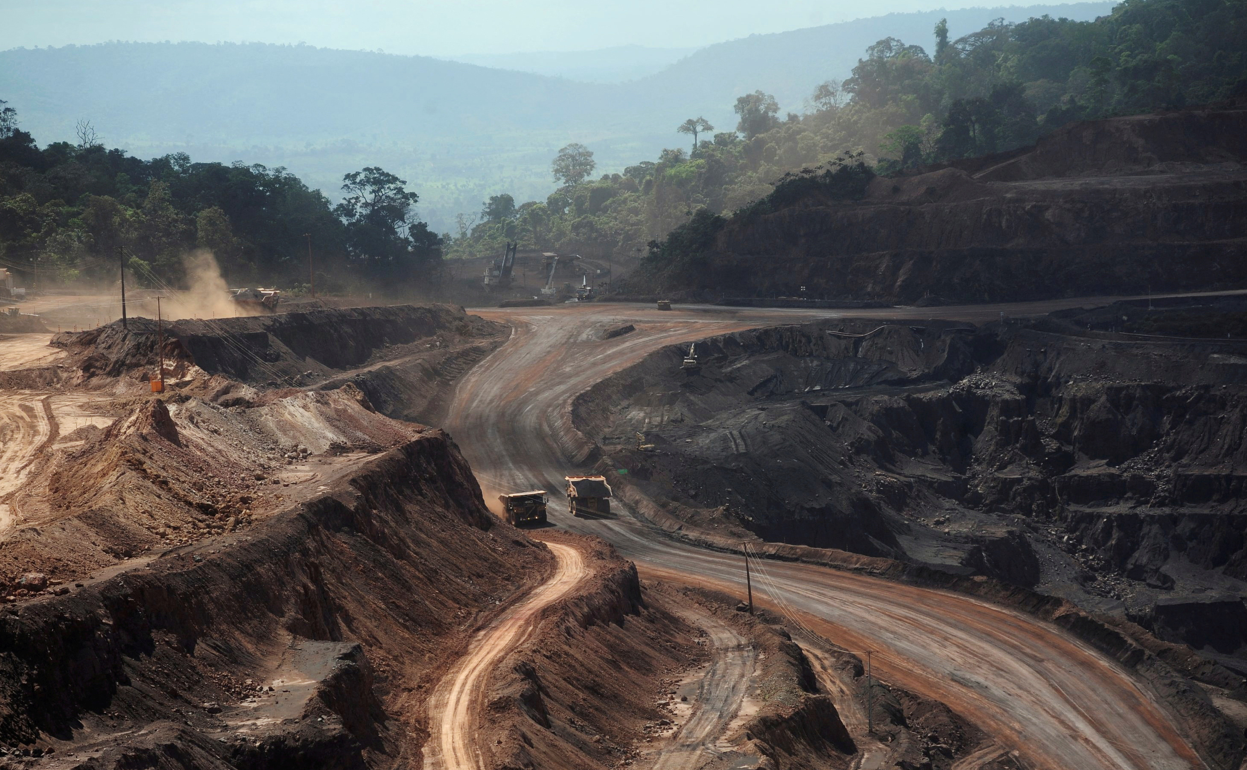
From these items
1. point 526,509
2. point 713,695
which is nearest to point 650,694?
point 713,695

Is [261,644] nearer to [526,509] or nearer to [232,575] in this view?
[232,575]

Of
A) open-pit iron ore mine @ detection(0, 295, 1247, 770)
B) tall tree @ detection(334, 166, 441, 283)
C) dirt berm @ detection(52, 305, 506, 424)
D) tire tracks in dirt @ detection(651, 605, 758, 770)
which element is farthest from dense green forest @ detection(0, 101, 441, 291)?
tire tracks in dirt @ detection(651, 605, 758, 770)

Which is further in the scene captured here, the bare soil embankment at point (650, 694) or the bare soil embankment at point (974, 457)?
the bare soil embankment at point (974, 457)

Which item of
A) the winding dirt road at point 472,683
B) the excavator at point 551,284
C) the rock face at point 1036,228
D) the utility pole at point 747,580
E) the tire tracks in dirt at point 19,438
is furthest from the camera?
the excavator at point 551,284

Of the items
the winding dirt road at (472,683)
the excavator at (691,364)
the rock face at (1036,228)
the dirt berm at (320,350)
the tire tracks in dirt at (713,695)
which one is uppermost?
the rock face at (1036,228)

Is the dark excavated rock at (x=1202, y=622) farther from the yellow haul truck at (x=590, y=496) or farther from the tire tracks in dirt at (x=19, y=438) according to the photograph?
the tire tracks in dirt at (x=19, y=438)

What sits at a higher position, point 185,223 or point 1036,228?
point 185,223

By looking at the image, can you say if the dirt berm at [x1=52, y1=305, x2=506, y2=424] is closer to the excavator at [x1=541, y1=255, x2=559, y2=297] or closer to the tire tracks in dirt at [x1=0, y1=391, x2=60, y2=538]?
the tire tracks in dirt at [x1=0, y1=391, x2=60, y2=538]

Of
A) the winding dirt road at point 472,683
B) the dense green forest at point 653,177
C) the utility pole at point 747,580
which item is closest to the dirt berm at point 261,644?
the winding dirt road at point 472,683
